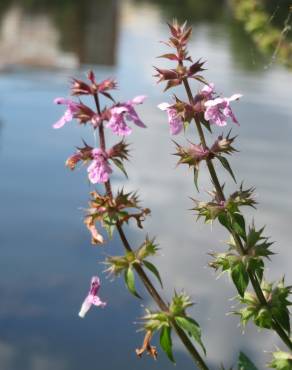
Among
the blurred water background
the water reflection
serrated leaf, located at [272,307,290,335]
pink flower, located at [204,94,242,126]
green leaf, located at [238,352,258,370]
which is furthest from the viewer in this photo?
the water reflection

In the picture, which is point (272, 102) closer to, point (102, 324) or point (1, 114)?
point (1, 114)

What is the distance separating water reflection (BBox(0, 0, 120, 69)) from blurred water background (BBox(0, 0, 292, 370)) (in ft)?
1.95

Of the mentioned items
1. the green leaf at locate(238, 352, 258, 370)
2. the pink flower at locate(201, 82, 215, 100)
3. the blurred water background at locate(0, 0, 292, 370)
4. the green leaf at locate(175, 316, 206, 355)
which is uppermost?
the pink flower at locate(201, 82, 215, 100)

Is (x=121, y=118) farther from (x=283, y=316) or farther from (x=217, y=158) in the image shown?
(x=283, y=316)

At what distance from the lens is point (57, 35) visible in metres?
15.0

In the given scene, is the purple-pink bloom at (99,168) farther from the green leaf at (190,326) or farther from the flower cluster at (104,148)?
the green leaf at (190,326)

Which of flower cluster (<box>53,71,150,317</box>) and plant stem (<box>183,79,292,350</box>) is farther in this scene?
plant stem (<box>183,79,292,350</box>)

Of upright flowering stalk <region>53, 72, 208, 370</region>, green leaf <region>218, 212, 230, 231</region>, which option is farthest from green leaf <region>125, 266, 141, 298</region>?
green leaf <region>218, 212, 230, 231</region>

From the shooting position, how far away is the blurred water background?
305cm

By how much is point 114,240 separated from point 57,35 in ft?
37.7

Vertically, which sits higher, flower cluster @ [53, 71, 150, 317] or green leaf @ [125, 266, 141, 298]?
flower cluster @ [53, 71, 150, 317]

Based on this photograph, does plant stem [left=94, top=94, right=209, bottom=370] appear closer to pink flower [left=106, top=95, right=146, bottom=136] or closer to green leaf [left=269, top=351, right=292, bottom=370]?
pink flower [left=106, top=95, right=146, bottom=136]

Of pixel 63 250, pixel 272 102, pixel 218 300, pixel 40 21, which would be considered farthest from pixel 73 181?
pixel 40 21

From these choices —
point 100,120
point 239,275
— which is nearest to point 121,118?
point 100,120
